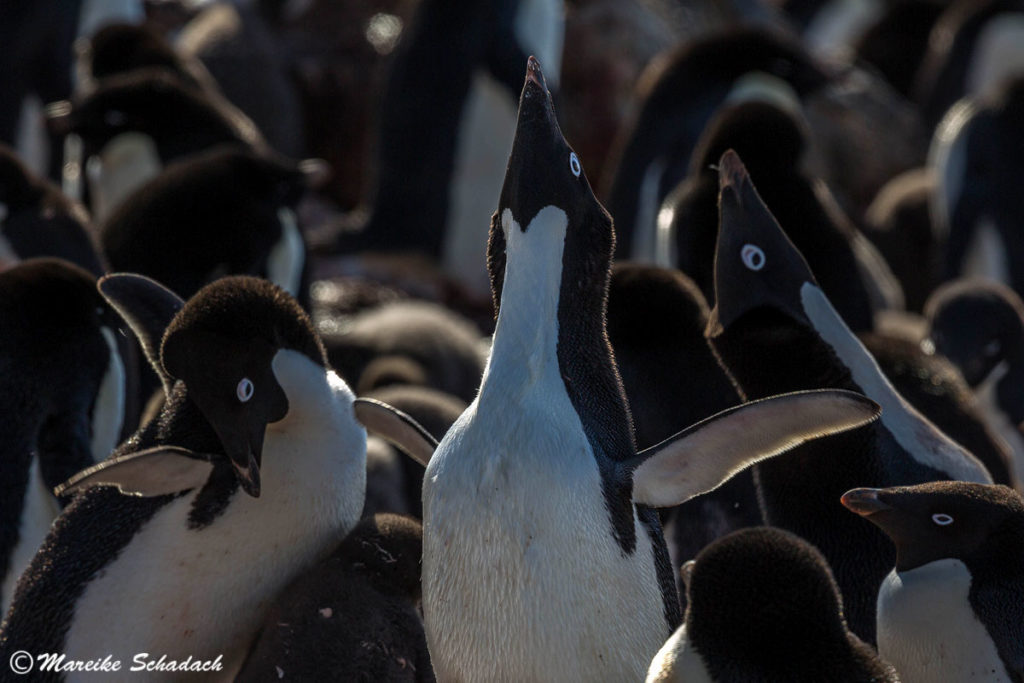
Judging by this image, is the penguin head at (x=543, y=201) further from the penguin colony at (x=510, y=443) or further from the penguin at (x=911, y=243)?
the penguin at (x=911, y=243)

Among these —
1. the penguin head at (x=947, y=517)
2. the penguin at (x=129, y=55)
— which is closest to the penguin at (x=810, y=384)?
the penguin head at (x=947, y=517)

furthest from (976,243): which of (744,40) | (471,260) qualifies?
(471,260)

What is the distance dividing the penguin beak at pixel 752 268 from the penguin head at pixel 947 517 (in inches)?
25.5

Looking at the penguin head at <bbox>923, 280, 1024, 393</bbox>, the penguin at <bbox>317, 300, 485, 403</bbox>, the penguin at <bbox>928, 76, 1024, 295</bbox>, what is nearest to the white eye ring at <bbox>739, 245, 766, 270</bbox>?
the penguin head at <bbox>923, 280, 1024, 393</bbox>

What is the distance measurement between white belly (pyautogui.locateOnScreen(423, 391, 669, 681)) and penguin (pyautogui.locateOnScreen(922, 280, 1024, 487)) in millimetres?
2546

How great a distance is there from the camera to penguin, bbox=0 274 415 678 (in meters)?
3.10

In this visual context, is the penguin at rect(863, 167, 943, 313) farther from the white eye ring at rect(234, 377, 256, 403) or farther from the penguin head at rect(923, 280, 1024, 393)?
the white eye ring at rect(234, 377, 256, 403)

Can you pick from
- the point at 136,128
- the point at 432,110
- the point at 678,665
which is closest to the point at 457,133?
the point at 432,110

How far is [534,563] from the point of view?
275cm

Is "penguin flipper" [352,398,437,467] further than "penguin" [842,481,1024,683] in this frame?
Yes

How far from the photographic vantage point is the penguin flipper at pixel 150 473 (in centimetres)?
299

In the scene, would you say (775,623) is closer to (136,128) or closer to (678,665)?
(678,665)

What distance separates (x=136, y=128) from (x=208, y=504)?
3.35 m

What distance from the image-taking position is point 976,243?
288 inches
